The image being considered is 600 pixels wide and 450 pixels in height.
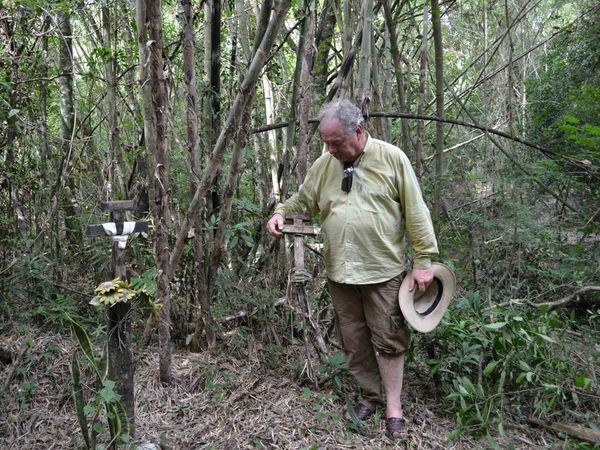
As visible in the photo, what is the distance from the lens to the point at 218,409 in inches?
135

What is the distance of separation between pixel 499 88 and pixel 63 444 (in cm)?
1208

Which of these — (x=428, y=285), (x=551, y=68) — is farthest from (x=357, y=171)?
(x=551, y=68)

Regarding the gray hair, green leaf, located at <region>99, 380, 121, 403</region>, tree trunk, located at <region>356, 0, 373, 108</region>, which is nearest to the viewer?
green leaf, located at <region>99, 380, 121, 403</region>

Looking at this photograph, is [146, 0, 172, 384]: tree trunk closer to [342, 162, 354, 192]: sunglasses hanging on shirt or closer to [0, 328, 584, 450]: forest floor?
[0, 328, 584, 450]: forest floor

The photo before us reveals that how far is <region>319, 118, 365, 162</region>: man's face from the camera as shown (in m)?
3.03

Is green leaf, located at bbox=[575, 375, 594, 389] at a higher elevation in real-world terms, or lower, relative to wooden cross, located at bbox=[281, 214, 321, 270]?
lower

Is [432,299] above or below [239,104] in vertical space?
below

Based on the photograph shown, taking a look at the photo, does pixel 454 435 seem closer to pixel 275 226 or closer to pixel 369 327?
pixel 369 327

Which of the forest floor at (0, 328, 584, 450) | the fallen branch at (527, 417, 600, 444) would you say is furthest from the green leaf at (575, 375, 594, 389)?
the forest floor at (0, 328, 584, 450)

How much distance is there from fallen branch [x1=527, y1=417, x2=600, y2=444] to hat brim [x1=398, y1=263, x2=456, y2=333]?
2.95ft

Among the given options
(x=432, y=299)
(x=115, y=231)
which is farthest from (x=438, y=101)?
(x=115, y=231)

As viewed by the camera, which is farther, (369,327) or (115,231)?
(369,327)

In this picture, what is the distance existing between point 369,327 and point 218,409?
3.62ft

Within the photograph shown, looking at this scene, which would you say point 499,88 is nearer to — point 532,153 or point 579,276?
point 532,153
